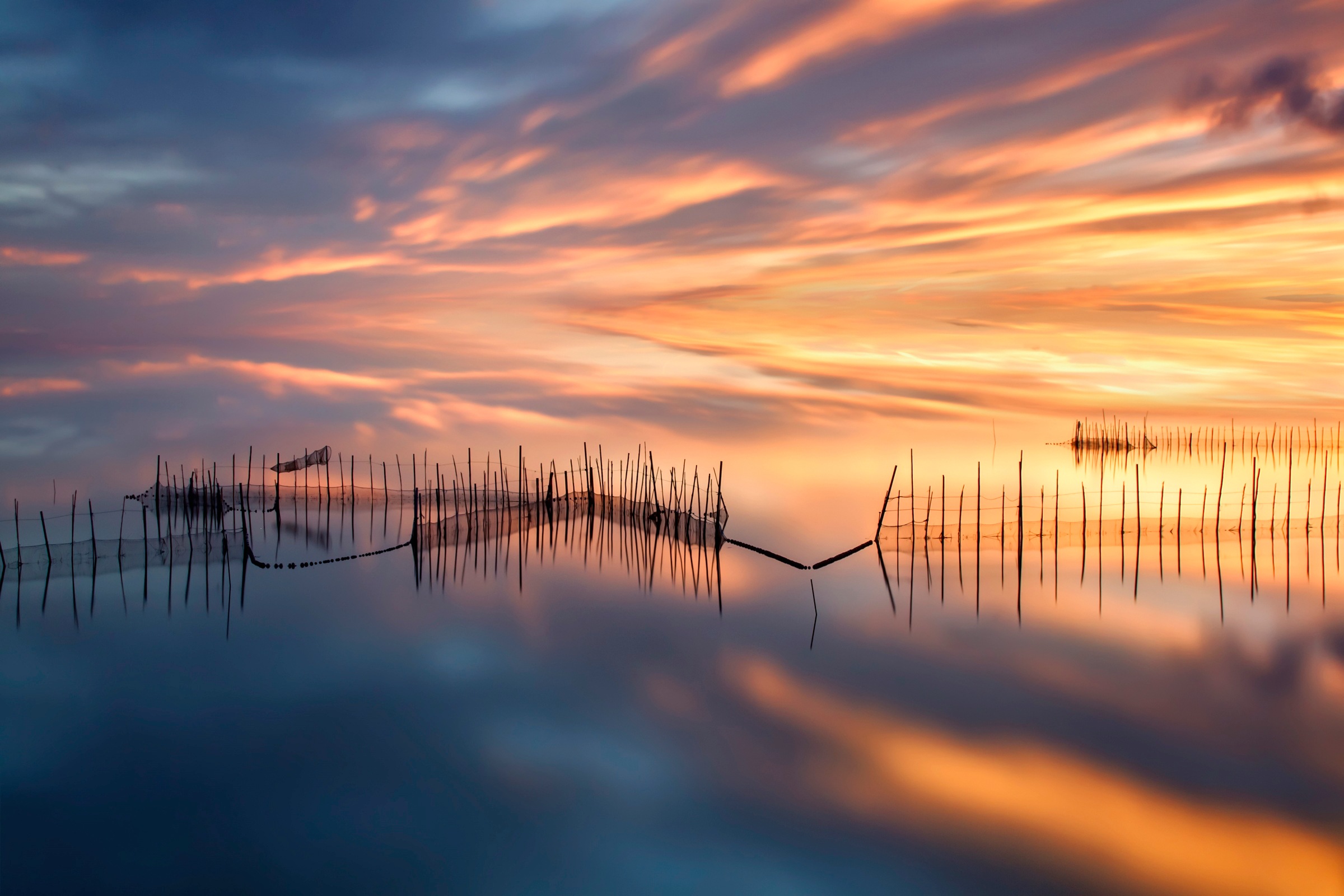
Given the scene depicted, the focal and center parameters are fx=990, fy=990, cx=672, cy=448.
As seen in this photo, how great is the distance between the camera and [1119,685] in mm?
9672

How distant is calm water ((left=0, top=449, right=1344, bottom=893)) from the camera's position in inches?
248

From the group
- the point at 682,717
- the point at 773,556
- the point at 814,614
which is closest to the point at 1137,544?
the point at 814,614

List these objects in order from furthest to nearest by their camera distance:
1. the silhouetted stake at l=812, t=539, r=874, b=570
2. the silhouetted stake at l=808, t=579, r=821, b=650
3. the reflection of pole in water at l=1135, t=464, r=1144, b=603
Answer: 1. the reflection of pole in water at l=1135, t=464, r=1144, b=603
2. the silhouetted stake at l=812, t=539, r=874, b=570
3. the silhouetted stake at l=808, t=579, r=821, b=650

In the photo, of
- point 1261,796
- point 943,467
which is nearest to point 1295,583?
point 1261,796

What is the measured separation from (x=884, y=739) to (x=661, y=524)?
9379mm

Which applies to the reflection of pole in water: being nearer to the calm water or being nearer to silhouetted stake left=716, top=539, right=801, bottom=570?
the calm water

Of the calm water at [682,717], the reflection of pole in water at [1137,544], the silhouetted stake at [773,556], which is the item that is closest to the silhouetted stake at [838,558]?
the silhouetted stake at [773,556]

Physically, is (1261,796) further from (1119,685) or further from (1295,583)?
(1295,583)

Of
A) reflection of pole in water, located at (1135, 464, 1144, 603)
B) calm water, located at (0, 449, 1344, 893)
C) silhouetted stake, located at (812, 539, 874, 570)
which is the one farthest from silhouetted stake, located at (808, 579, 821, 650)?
reflection of pole in water, located at (1135, 464, 1144, 603)

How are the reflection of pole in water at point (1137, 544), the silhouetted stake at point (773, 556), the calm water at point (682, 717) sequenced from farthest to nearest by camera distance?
the reflection of pole in water at point (1137, 544) < the silhouetted stake at point (773, 556) < the calm water at point (682, 717)

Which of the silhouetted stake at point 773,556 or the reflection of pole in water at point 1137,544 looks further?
the reflection of pole in water at point 1137,544

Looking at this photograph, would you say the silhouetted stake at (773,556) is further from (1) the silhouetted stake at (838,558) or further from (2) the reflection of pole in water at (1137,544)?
(2) the reflection of pole in water at (1137,544)

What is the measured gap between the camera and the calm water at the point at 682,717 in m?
6.31

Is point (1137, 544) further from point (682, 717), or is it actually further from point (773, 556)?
point (682, 717)
